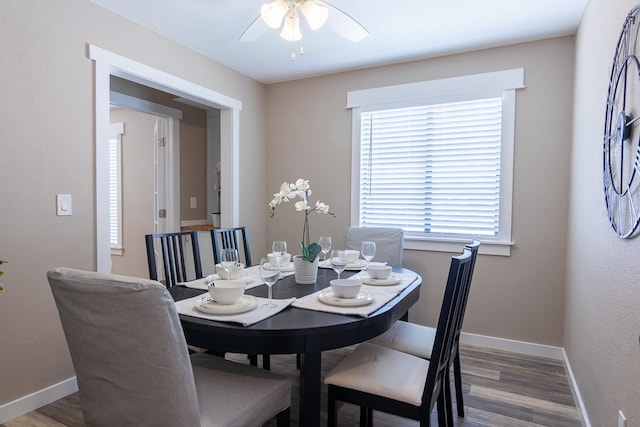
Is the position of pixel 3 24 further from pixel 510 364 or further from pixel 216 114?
pixel 510 364

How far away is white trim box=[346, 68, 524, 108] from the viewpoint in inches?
118

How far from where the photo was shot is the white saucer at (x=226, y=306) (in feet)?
4.85

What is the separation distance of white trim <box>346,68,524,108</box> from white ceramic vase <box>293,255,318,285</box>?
2009mm

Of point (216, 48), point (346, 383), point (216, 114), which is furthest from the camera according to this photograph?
point (216, 114)

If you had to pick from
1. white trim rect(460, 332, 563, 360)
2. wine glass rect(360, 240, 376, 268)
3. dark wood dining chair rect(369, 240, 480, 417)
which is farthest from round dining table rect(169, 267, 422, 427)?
white trim rect(460, 332, 563, 360)

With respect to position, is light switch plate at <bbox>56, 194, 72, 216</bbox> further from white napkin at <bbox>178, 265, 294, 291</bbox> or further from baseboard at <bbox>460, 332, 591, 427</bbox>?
baseboard at <bbox>460, 332, 591, 427</bbox>

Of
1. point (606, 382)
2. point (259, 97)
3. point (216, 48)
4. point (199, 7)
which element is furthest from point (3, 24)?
point (606, 382)

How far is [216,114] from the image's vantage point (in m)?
4.61

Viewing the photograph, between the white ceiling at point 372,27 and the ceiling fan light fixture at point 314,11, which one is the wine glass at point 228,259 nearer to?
the ceiling fan light fixture at point 314,11

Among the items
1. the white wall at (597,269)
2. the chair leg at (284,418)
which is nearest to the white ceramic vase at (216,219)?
the chair leg at (284,418)

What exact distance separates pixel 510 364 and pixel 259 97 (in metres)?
3.39

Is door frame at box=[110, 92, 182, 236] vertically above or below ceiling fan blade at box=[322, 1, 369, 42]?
below

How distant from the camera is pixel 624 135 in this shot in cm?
137

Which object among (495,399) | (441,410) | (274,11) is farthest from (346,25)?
(495,399)
